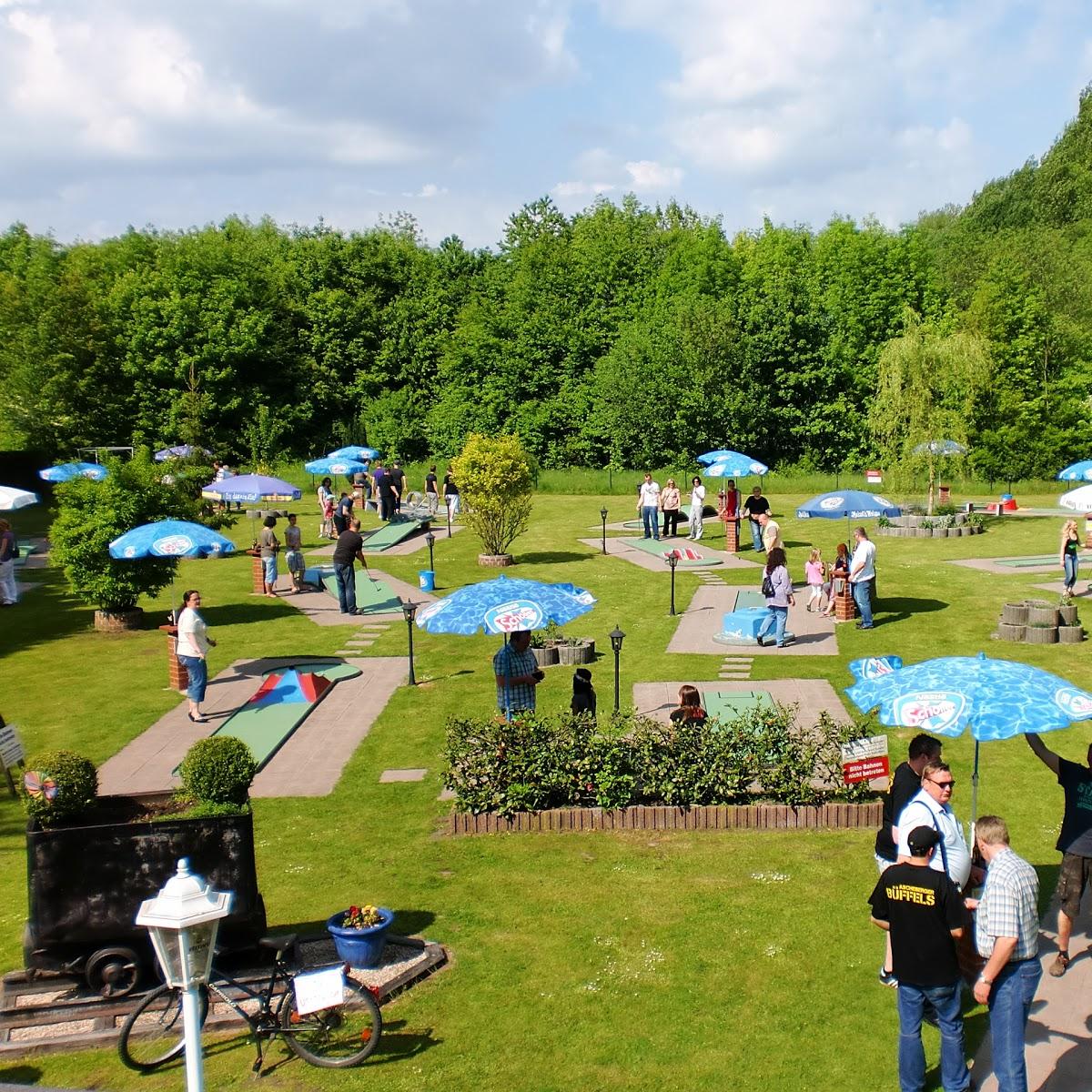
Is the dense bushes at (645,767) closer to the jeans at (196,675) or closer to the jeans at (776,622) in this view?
the jeans at (196,675)

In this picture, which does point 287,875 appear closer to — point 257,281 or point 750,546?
point 750,546

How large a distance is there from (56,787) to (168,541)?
Answer: 10.5 meters

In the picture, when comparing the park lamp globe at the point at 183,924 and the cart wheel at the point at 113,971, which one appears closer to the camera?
the park lamp globe at the point at 183,924

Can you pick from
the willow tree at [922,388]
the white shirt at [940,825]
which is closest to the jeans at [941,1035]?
the white shirt at [940,825]

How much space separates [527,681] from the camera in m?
13.5

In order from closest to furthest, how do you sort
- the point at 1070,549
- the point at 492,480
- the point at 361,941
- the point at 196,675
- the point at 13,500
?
the point at 361,941, the point at 196,675, the point at 1070,549, the point at 492,480, the point at 13,500

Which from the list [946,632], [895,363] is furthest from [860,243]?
[946,632]

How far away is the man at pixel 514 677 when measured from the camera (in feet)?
43.9

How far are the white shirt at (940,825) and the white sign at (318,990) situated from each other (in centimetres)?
Answer: 379

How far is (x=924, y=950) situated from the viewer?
6543mm

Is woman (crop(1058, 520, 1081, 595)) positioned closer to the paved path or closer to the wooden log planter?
the wooden log planter

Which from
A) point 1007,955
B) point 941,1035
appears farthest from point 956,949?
point 941,1035

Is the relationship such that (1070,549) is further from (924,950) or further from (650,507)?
(924,950)

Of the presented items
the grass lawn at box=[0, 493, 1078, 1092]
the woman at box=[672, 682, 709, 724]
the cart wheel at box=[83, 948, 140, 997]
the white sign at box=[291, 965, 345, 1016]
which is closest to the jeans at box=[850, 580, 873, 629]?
the grass lawn at box=[0, 493, 1078, 1092]
